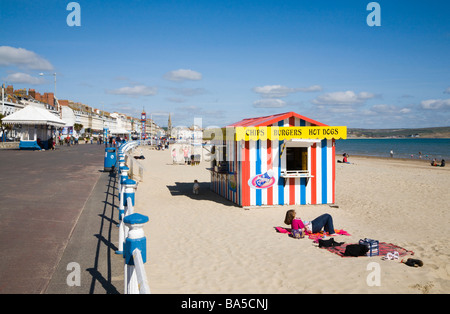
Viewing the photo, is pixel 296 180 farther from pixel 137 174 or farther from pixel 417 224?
pixel 137 174

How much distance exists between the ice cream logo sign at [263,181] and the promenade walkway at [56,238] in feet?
14.2

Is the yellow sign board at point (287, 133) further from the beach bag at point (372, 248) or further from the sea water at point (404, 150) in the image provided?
→ the sea water at point (404, 150)

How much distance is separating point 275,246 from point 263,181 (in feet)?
13.1

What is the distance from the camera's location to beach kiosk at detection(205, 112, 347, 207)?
10699 millimetres

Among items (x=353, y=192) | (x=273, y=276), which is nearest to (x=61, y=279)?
(x=273, y=276)

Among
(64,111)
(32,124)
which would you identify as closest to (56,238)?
(32,124)

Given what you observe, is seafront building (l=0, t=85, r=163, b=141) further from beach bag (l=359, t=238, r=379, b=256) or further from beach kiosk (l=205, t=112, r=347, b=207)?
beach bag (l=359, t=238, r=379, b=256)

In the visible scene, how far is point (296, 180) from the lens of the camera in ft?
37.0

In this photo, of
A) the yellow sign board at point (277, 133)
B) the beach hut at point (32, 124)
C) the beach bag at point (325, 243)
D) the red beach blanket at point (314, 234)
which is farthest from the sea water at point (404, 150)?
the beach hut at point (32, 124)

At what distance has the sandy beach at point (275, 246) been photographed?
5.15 metres

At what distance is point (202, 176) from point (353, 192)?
353 inches

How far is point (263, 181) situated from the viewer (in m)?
11.0

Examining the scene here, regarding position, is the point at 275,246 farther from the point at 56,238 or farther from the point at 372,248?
the point at 56,238

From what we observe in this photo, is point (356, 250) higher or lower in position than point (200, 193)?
lower
